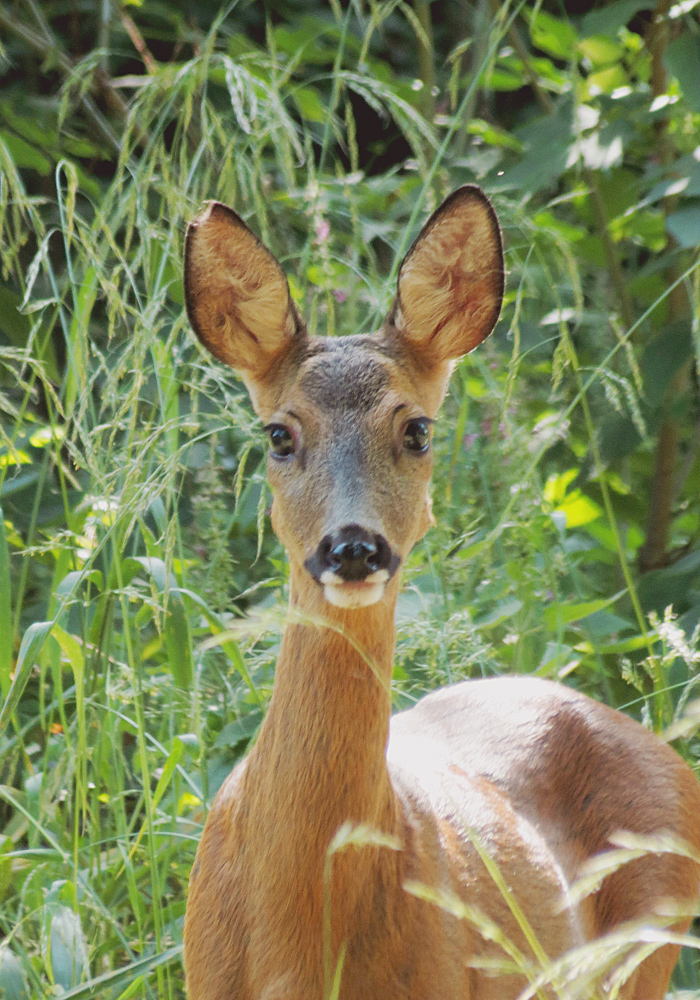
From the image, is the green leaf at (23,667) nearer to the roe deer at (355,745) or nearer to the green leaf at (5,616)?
the green leaf at (5,616)

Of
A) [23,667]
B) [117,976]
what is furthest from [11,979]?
[23,667]

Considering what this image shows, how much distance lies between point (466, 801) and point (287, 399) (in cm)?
81

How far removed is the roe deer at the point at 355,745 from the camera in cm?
184

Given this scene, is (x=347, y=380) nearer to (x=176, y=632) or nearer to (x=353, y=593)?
(x=353, y=593)

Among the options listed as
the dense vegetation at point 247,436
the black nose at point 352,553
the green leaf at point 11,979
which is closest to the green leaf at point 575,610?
the dense vegetation at point 247,436

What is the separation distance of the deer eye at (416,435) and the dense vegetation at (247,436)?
419 millimetres

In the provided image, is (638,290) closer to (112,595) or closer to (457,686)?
(457,686)

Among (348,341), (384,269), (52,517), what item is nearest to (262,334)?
(348,341)

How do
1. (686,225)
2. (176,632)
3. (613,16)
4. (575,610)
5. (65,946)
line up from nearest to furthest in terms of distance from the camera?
(65,946) → (176,632) → (575,610) → (686,225) → (613,16)

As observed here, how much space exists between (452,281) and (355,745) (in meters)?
0.82

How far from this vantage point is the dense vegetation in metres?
2.38

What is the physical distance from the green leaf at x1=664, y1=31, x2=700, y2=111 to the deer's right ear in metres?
1.56

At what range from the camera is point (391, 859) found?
1932mm

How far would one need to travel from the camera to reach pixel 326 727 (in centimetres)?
188
